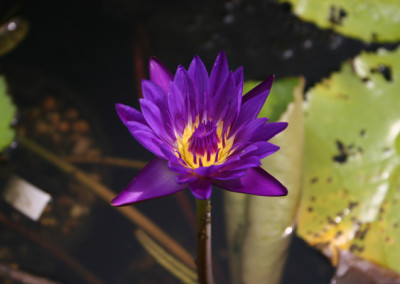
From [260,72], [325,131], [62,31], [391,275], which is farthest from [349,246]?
[62,31]

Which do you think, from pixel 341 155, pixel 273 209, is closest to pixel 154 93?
pixel 273 209

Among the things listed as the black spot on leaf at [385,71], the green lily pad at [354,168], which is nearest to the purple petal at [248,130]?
the green lily pad at [354,168]

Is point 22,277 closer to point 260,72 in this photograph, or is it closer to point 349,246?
point 349,246

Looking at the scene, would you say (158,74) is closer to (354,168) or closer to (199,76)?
(199,76)

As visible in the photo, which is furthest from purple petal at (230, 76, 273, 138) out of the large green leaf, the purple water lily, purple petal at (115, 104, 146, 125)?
the large green leaf

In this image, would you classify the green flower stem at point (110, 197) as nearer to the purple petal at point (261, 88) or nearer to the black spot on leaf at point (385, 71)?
the purple petal at point (261, 88)

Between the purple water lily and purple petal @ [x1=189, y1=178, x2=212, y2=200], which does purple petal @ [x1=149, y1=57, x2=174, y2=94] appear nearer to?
the purple water lily
